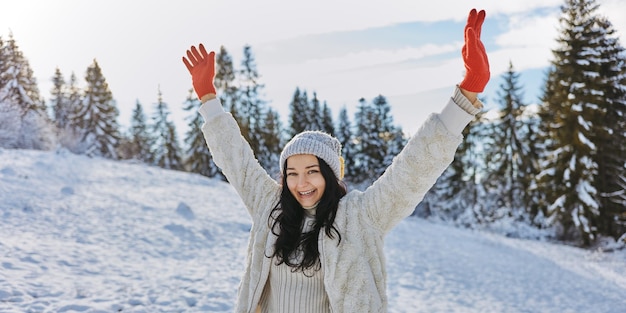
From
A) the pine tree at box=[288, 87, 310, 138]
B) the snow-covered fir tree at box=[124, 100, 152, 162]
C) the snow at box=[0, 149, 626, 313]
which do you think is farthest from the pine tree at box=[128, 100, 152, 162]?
the snow at box=[0, 149, 626, 313]

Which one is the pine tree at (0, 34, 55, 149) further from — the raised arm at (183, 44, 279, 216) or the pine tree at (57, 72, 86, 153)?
the raised arm at (183, 44, 279, 216)

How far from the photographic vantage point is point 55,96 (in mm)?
38625

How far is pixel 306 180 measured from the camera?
255 cm

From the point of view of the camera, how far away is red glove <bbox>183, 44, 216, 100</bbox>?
290 cm

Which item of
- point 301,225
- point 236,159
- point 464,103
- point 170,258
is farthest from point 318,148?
point 170,258

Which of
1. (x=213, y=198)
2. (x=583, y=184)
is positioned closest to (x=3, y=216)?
(x=213, y=198)

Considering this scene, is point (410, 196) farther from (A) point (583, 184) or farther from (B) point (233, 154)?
(A) point (583, 184)

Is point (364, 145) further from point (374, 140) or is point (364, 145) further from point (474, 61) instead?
point (474, 61)

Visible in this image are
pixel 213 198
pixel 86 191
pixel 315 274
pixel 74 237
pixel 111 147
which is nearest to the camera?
pixel 315 274

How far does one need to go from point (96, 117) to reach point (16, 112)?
38.7 feet

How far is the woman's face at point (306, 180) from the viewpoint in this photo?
255 centimetres

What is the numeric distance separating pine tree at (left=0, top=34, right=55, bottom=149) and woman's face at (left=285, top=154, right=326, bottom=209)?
20395 mm

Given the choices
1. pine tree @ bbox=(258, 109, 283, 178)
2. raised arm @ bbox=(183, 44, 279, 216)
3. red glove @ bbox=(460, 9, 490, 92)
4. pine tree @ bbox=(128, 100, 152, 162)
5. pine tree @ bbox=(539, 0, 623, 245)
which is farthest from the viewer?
pine tree @ bbox=(128, 100, 152, 162)

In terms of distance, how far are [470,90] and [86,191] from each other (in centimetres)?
1256
